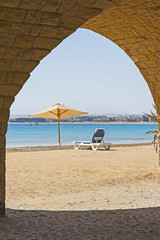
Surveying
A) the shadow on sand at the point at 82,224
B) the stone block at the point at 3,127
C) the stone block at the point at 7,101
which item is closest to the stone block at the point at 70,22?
the stone block at the point at 7,101

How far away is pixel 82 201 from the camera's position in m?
5.66

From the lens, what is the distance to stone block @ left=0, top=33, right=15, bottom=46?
3.86m

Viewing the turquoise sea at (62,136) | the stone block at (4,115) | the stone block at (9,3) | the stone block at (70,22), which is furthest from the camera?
the turquoise sea at (62,136)

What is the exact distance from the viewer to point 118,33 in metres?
6.80

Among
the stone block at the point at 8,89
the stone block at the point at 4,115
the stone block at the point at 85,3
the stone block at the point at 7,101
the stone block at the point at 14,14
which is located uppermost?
the stone block at the point at 85,3

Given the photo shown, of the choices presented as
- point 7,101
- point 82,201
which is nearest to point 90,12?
point 7,101

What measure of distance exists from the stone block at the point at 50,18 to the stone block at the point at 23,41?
24 cm

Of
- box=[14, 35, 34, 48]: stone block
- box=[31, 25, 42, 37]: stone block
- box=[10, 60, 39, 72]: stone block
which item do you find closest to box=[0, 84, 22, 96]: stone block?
box=[10, 60, 39, 72]: stone block

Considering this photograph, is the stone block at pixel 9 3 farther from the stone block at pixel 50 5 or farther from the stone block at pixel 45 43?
the stone block at pixel 45 43

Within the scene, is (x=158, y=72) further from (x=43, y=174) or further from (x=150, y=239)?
(x=150, y=239)

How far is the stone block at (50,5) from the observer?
12.1 feet

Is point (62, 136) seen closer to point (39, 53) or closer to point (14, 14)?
point (39, 53)

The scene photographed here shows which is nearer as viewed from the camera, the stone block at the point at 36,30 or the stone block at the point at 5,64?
the stone block at the point at 36,30

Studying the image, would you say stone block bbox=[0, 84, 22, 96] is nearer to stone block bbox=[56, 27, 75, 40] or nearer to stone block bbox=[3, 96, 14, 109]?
stone block bbox=[3, 96, 14, 109]
